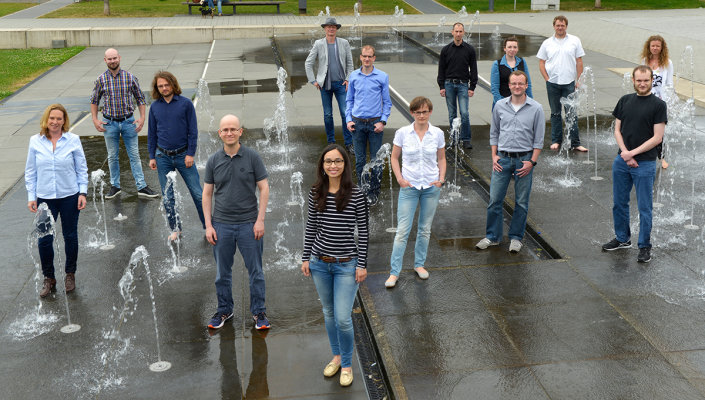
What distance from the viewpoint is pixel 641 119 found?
7.04 meters

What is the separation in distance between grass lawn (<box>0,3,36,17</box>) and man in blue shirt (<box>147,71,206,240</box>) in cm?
2848

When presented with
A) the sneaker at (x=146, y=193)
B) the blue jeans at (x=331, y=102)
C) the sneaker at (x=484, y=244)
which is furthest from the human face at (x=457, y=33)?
the sneaker at (x=146, y=193)

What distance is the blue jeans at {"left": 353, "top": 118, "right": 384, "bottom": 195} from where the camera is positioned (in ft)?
29.2

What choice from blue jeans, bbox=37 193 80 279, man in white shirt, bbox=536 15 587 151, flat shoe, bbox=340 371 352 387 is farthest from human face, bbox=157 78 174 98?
man in white shirt, bbox=536 15 587 151

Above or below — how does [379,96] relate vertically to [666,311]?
above

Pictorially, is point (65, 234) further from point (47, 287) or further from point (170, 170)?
point (170, 170)

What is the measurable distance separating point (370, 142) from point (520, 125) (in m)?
2.40

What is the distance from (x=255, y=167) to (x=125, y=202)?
13.5 feet

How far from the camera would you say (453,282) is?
6.86 m

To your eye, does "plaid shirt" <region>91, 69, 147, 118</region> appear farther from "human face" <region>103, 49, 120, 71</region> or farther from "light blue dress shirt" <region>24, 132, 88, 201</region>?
"light blue dress shirt" <region>24, 132, 88, 201</region>

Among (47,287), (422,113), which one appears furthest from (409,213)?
(47,287)

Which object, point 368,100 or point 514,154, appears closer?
point 514,154

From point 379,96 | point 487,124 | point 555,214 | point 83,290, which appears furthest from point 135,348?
point 487,124

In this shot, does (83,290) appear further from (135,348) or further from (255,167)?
(255,167)
